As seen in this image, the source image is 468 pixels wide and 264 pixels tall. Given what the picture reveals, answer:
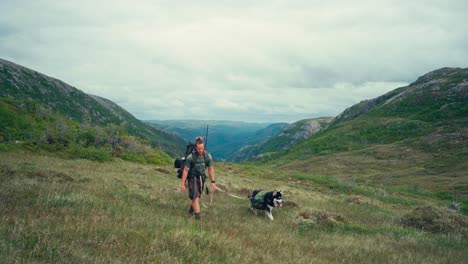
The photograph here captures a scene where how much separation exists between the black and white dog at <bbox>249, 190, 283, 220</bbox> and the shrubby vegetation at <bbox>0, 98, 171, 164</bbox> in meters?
20.3

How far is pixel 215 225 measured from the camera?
9.29 metres

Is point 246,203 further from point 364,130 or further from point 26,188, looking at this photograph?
point 364,130

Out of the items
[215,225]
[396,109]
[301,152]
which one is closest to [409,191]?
[215,225]

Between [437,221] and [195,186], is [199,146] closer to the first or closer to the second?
[195,186]

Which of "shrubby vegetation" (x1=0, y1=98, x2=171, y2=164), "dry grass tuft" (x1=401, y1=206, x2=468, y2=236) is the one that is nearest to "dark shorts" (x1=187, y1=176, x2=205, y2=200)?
"dry grass tuft" (x1=401, y1=206, x2=468, y2=236)

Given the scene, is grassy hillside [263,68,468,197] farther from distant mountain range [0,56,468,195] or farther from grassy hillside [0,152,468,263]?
grassy hillside [0,152,468,263]

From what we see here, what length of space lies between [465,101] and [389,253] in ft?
385

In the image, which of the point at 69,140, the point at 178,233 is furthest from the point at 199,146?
the point at 69,140

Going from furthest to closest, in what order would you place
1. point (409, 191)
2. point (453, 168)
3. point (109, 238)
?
point (453, 168) → point (409, 191) → point (109, 238)

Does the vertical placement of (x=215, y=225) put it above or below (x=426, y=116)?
below

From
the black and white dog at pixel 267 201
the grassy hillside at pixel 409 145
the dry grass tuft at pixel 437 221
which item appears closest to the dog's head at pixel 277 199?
the black and white dog at pixel 267 201

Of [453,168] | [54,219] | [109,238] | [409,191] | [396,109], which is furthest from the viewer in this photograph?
[396,109]

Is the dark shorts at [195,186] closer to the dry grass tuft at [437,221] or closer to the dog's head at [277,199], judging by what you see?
the dog's head at [277,199]

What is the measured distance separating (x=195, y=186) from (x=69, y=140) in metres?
27.6
